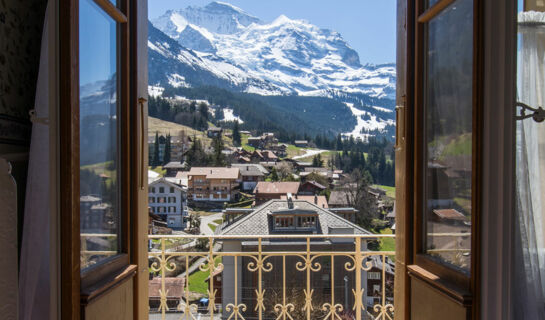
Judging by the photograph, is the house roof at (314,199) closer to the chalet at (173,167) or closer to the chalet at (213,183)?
the chalet at (213,183)

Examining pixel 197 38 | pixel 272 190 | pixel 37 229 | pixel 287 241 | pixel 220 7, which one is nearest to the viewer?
pixel 37 229

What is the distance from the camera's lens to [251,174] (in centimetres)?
732

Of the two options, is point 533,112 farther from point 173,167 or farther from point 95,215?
point 173,167

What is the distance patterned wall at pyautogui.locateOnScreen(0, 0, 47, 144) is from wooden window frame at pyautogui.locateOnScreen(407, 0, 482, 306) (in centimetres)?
132

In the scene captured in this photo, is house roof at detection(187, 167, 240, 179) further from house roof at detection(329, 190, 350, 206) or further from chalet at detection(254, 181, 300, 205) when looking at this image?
house roof at detection(329, 190, 350, 206)

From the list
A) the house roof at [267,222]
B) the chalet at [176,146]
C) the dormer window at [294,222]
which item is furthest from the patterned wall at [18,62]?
the chalet at [176,146]

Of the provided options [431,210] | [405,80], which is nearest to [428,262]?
[431,210]

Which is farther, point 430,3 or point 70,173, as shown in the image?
point 430,3

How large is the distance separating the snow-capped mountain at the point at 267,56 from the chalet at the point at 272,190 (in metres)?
2.98

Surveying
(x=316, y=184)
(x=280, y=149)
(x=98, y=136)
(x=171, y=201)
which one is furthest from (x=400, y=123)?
(x=280, y=149)

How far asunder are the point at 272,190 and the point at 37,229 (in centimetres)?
587

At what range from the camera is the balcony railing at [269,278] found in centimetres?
272

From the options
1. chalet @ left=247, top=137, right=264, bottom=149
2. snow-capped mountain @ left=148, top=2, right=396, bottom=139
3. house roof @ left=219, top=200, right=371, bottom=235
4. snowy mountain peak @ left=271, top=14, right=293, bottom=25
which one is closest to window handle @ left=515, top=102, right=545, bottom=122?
house roof @ left=219, top=200, right=371, bottom=235

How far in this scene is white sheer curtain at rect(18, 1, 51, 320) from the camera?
115 cm
